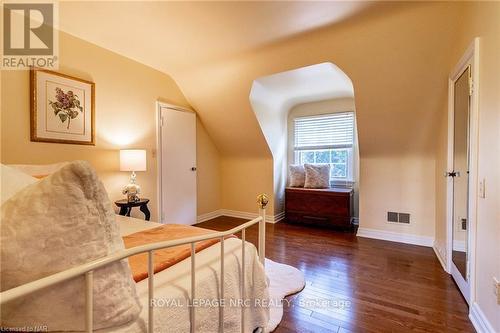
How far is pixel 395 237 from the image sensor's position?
3.17m

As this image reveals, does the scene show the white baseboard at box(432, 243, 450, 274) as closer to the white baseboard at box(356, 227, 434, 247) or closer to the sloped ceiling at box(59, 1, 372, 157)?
the white baseboard at box(356, 227, 434, 247)

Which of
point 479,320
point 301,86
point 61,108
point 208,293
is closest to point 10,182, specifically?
point 208,293

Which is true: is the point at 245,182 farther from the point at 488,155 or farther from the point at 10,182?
the point at 10,182

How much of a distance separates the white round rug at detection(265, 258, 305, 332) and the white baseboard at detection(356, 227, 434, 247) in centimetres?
161

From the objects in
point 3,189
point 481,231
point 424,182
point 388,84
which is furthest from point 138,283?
point 424,182

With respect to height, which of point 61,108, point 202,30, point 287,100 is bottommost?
point 61,108

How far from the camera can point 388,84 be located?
8.42 ft

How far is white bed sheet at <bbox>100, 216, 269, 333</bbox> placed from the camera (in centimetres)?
86

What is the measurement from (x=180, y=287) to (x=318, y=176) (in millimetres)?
3296

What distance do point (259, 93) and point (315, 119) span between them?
129cm

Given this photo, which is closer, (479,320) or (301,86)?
(479,320)

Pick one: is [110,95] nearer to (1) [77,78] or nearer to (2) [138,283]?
(1) [77,78]

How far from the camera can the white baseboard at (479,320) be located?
53.4 inches

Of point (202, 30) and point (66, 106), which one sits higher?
point (202, 30)
